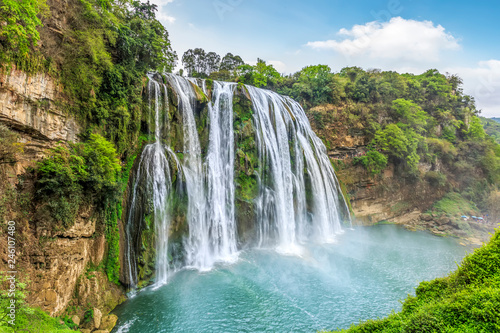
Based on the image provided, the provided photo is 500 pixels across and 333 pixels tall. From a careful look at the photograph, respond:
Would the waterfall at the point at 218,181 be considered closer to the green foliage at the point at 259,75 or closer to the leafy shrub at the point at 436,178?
the green foliage at the point at 259,75

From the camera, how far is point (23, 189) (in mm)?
6137

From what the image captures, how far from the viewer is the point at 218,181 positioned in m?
13.8

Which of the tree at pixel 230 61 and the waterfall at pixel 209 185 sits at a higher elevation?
the tree at pixel 230 61

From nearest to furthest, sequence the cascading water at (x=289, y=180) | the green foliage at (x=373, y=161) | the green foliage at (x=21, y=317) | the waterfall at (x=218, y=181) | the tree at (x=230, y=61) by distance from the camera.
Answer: the green foliage at (x=21, y=317) → the waterfall at (x=218, y=181) → the cascading water at (x=289, y=180) → the green foliage at (x=373, y=161) → the tree at (x=230, y=61)

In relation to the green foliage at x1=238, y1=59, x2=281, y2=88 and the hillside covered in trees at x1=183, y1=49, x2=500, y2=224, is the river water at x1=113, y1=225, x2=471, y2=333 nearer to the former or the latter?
the hillside covered in trees at x1=183, y1=49, x2=500, y2=224

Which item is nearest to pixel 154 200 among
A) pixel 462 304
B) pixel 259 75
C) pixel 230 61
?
pixel 462 304

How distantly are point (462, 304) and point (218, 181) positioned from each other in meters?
11.5

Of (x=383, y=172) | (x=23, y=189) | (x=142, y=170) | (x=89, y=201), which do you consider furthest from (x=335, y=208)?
(x=23, y=189)

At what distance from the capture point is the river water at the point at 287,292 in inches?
313

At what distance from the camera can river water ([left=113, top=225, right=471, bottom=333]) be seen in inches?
313

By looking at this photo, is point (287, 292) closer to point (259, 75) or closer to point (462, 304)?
point (462, 304)

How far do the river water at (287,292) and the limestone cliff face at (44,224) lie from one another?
2.01 metres

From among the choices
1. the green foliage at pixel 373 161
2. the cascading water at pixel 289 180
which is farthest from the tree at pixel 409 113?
the cascading water at pixel 289 180

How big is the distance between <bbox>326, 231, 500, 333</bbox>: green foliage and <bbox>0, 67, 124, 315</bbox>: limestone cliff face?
7.86m
